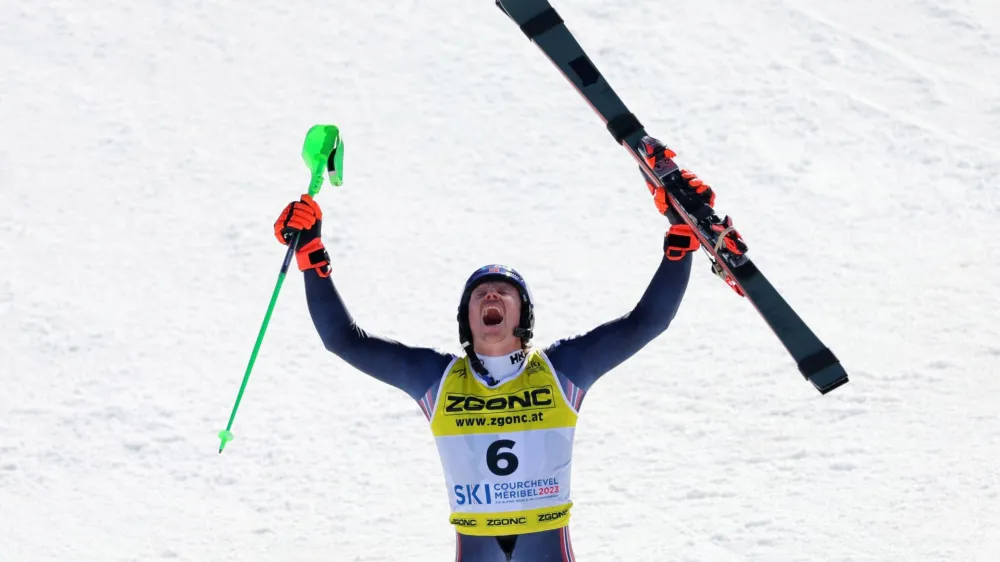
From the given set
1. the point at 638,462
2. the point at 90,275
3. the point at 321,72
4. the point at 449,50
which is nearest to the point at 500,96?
the point at 449,50

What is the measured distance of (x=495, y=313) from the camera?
5039 millimetres

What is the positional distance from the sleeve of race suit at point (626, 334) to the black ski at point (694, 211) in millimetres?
172

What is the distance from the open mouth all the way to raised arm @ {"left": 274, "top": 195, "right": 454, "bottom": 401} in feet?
0.87

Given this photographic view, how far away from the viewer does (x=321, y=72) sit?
624 inches

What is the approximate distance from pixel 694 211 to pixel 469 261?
24.1 feet

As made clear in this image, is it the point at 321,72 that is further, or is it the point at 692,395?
the point at 321,72

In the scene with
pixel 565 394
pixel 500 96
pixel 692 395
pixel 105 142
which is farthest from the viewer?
pixel 500 96

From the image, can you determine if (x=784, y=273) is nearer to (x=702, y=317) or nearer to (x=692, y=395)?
(x=702, y=317)

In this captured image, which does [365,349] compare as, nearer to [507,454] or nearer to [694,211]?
[507,454]

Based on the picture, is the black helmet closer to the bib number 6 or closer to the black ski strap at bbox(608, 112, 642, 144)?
the bib number 6

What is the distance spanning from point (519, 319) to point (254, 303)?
6981mm

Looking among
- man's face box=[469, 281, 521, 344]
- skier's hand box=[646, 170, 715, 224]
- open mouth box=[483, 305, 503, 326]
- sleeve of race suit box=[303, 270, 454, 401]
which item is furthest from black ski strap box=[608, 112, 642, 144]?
sleeve of race suit box=[303, 270, 454, 401]

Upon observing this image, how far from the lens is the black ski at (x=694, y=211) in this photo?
16.3 feet

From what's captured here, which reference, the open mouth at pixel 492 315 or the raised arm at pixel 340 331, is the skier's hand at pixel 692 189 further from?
the raised arm at pixel 340 331
